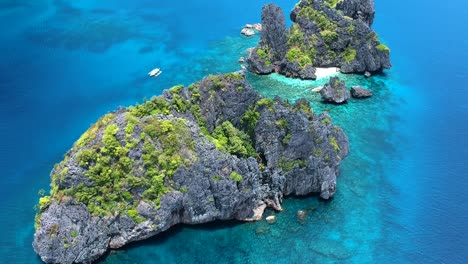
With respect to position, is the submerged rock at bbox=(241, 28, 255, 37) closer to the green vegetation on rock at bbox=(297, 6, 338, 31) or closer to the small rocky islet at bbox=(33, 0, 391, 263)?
the green vegetation on rock at bbox=(297, 6, 338, 31)

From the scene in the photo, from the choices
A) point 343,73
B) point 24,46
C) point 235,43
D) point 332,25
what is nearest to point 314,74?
point 343,73

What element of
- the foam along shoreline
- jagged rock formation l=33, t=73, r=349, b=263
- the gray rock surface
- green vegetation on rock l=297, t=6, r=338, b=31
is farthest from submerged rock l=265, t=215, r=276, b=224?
green vegetation on rock l=297, t=6, r=338, b=31

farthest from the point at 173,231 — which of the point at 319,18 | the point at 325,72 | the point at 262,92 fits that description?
the point at 319,18

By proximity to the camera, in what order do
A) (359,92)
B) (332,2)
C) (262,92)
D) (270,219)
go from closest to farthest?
1. (270,219)
2. (359,92)
3. (262,92)
4. (332,2)

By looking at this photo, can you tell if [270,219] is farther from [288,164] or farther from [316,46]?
[316,46]

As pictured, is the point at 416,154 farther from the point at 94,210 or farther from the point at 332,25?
the point at 94,210

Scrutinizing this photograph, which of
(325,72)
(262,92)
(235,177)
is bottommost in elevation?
(235,177)

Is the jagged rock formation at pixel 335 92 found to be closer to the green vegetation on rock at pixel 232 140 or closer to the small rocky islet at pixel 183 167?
the small rocky islet at pixel 183 167
